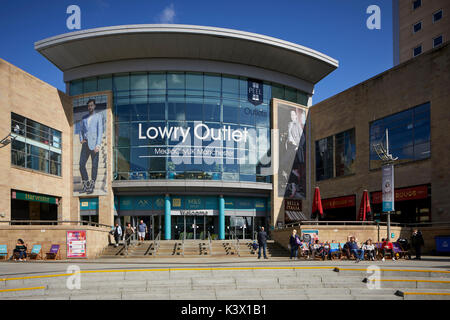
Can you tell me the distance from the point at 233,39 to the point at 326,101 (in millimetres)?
9850

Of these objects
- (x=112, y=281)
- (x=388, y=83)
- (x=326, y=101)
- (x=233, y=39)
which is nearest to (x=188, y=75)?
(x=233, y=39)

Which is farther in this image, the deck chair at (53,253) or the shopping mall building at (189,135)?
the shopping mall building at (189,135)

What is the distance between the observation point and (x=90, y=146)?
115ft

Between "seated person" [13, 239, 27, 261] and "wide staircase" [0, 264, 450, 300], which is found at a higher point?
"wide staircase" [0, 264, 450, 300]

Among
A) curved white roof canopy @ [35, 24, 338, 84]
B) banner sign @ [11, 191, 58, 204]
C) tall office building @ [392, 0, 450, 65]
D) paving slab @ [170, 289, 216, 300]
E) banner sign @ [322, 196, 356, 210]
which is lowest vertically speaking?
paving slab @ [170, 289, 216, 300]

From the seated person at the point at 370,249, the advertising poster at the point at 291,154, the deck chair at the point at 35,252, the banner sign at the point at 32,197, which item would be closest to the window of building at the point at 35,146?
the banner sign at the point at 32,197

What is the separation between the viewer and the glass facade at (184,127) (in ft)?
112

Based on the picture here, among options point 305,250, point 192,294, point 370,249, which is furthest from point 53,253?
point 370,249

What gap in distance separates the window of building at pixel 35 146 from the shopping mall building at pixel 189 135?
0.13 m

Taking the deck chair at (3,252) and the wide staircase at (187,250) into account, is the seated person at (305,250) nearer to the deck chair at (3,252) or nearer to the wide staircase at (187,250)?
the wide staircase at (187,250)

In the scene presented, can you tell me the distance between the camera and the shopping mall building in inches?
1291

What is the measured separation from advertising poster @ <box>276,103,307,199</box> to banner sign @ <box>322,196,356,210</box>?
1.97 m

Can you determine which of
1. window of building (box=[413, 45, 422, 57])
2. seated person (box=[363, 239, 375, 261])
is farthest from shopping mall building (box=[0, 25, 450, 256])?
window of building (box=[413, 45, 422, 57])

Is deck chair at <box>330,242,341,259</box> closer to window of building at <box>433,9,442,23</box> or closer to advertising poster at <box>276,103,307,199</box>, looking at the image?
advertising poster at <box>276,103,307,199</box>
